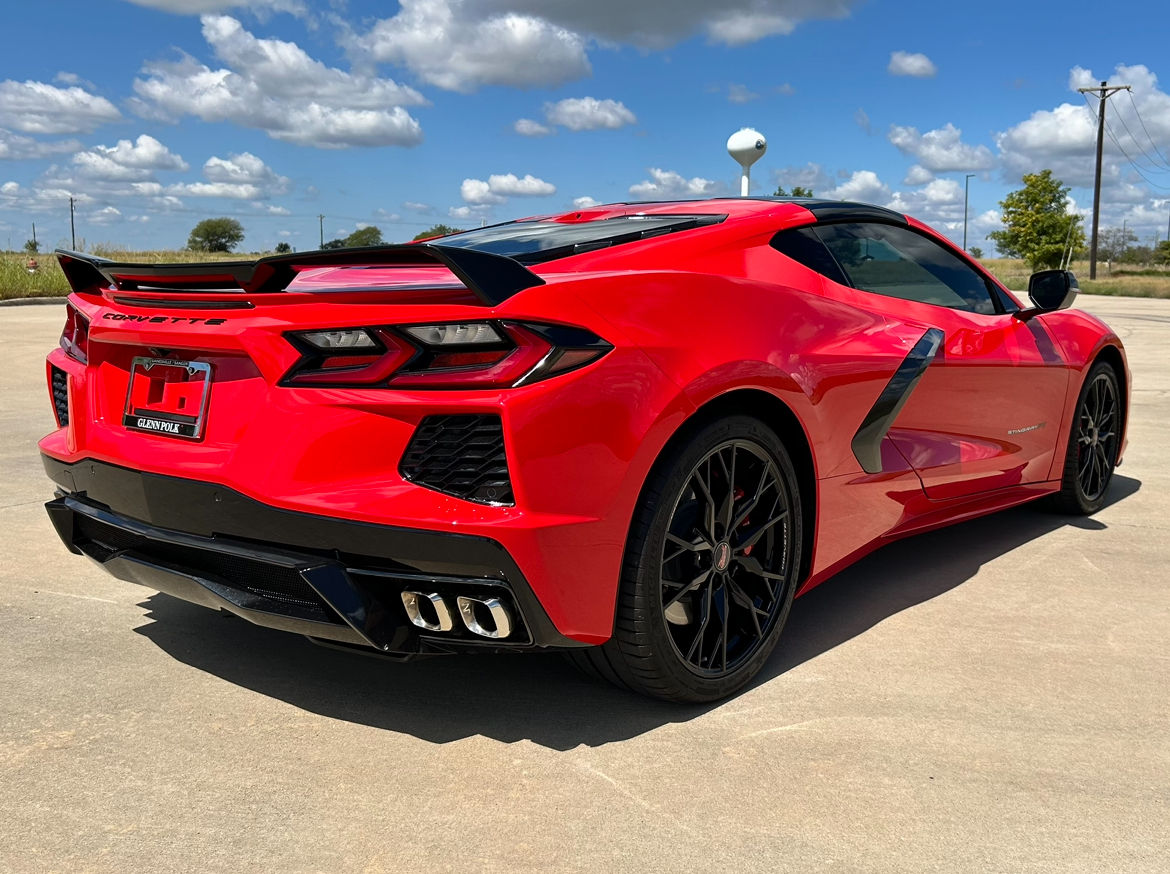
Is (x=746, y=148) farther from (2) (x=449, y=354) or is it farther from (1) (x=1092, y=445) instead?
(2) (x=449, y=354)

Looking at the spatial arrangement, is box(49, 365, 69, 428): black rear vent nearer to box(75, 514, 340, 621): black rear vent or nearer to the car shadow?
box(75, 514, 340, 621): black rear vent

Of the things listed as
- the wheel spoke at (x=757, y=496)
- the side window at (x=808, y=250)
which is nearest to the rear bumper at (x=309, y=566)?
the wheel spoke at (x=757, y=496)

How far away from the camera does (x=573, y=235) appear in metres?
3.05

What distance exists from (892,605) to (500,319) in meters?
2.08

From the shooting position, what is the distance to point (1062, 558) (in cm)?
423

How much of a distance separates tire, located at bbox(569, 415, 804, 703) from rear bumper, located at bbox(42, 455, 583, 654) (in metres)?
0.24

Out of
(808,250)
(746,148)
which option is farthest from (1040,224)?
(808,250)

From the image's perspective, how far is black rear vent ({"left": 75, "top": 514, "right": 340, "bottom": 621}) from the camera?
2379 mm

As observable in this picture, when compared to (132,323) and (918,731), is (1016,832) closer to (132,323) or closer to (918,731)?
(918,731)

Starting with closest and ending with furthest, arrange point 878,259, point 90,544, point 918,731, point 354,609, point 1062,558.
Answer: point 354,609
point 918,731
point 90,544
point 878,259
point 1062,558

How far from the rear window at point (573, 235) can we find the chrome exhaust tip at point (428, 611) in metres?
0.89

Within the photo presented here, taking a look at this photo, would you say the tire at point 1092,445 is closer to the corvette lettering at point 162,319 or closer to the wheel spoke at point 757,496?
the wheel spoke at point 757,496

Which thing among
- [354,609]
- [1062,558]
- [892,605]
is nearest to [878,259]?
[892,605]

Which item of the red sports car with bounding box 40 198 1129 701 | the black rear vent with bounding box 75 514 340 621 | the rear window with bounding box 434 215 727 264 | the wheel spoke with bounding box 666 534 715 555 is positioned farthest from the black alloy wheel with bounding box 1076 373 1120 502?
the black rear vent with bounding box 75 514 340 621
